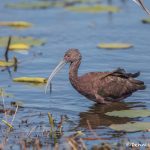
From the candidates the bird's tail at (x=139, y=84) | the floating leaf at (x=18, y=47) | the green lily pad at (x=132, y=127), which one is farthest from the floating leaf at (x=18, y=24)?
the green lily pad at (x=132, y=127)

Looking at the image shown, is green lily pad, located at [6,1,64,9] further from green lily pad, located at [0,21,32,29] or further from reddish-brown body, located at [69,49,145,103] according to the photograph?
reddish-brown body, located at [69,49,145,103]

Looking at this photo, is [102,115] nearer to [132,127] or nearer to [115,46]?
[132,127]

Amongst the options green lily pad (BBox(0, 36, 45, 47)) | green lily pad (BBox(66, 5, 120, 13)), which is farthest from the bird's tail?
green lily pad (BBox(66, 5, 120, 13))

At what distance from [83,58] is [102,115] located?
3.50 meters

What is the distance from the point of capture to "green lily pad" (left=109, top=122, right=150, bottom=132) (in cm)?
943

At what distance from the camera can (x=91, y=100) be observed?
38.5 ft

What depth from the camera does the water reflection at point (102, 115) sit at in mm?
10391

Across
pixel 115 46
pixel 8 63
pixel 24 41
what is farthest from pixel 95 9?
pixel 8 63

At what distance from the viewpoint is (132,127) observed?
9.52m

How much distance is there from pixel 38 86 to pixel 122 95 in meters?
1.41

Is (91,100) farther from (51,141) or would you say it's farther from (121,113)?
(51,141)

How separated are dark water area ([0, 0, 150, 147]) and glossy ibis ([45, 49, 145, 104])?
0.56ft

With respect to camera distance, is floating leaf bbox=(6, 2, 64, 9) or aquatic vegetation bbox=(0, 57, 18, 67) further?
floating leaf bbox=(6, 2, 64, 9)

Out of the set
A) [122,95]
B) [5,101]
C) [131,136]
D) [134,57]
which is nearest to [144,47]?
[134,57]
